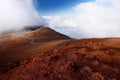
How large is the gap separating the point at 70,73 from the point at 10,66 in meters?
14.5

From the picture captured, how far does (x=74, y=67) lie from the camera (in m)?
37.7

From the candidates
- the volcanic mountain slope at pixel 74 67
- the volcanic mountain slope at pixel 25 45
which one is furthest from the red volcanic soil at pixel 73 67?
the volcanic mountain slope at pixel 25 45

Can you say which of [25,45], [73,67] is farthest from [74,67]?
[25,45]

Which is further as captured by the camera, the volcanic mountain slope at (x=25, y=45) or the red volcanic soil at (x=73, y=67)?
the volcanic mountain slope at (x=25, y=45)

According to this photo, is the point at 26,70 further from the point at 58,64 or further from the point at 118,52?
the point at 118,52

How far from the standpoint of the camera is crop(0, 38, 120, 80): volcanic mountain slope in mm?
36000

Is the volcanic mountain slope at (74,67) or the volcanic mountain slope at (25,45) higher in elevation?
the volcanic mountain slope at (25,45)

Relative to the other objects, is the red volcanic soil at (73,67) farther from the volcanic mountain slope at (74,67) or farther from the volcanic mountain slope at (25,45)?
the volcanic mountain slope at (25,45)

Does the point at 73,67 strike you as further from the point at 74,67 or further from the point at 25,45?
the point at 25,45

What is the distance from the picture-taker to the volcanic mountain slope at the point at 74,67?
36.0 meters

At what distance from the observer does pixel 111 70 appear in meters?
38.6

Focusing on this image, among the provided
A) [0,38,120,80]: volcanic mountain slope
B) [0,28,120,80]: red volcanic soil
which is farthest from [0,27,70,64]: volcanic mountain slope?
[0,38,120,80]: volcanic mountain slope

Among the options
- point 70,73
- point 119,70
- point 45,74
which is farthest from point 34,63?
point 119,70

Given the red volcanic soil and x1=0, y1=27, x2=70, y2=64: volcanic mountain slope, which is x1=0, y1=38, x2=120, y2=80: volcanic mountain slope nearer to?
the red volcanic soil
